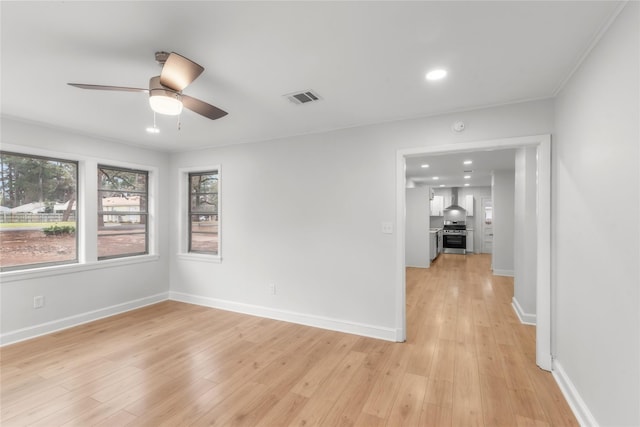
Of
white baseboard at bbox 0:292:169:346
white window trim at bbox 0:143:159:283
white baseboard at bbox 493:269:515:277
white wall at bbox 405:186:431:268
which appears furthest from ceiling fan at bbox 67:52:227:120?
white baseboard at bbox 493:269:515:277

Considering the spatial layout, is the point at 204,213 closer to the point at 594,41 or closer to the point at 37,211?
the point at 37,211

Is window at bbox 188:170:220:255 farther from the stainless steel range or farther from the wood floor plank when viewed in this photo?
the stainless steel range

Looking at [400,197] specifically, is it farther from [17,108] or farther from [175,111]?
[17,108]

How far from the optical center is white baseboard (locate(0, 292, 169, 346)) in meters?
3.25

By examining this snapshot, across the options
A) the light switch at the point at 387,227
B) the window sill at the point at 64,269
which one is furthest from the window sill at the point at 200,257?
the light switch at the point at 387,227

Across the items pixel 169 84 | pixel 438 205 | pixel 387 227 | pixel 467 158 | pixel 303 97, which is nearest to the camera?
pixel 169 84

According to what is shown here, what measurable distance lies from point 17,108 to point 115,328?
2692 millimetres

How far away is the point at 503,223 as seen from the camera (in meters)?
6.89

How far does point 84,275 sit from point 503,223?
816cm

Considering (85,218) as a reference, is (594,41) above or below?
above

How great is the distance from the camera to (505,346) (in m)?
3.16

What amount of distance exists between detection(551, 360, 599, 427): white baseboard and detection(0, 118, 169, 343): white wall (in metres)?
5.24

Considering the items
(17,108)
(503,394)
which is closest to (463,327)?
(503,394)

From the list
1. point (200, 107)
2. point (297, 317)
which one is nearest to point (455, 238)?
point (297, 317)
